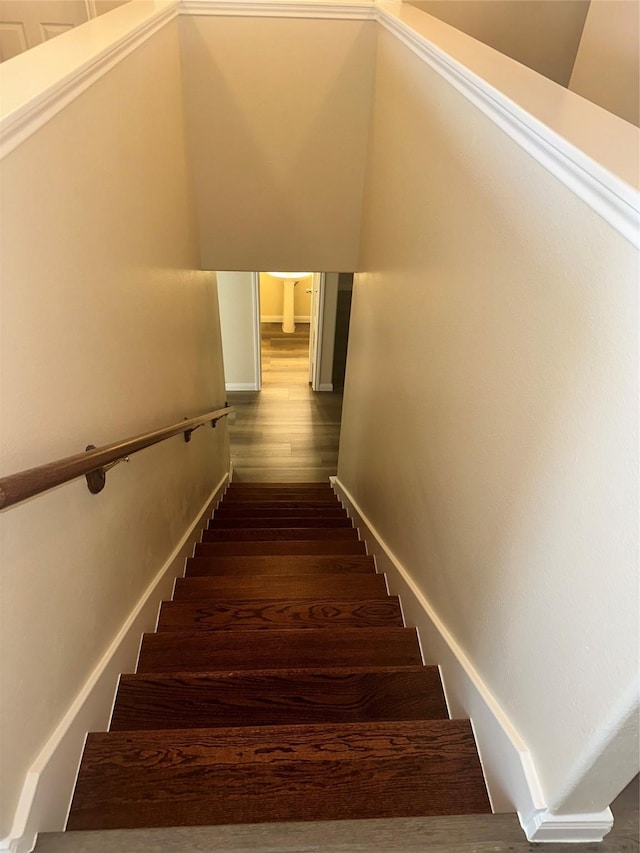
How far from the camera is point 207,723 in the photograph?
1426 mm

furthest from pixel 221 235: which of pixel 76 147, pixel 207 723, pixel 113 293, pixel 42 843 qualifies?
pixel 42 843

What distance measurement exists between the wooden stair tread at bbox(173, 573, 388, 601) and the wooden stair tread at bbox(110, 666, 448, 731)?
585 mm

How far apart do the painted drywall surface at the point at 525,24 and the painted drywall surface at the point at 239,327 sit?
3.42 meters

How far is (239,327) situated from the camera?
238 inches

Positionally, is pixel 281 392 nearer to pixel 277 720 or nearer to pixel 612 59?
pixel 612 59

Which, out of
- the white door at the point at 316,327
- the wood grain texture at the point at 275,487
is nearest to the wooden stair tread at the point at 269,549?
the wood grain texture at the point at 275,487

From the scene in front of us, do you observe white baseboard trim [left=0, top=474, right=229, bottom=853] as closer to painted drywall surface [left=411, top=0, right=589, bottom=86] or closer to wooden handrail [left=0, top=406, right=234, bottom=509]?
wooden handrail [left=0, top=406, right=234, bottom=509]

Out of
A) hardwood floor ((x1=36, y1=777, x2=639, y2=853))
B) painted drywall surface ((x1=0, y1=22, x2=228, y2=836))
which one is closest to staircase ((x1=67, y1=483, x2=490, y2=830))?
hardwood floor ((x1=36, y1=777, x2=639, y2=853))

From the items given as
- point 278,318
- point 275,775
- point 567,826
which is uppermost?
point 567,826

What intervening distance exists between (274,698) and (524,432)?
1017 mm

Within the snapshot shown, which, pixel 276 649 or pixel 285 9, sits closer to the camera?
pixel 276 649

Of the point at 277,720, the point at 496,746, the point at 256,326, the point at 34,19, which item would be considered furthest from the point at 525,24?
the point at 256,326

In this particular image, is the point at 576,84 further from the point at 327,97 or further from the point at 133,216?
the point at 133,216

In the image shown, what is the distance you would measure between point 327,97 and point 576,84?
1206 mm
